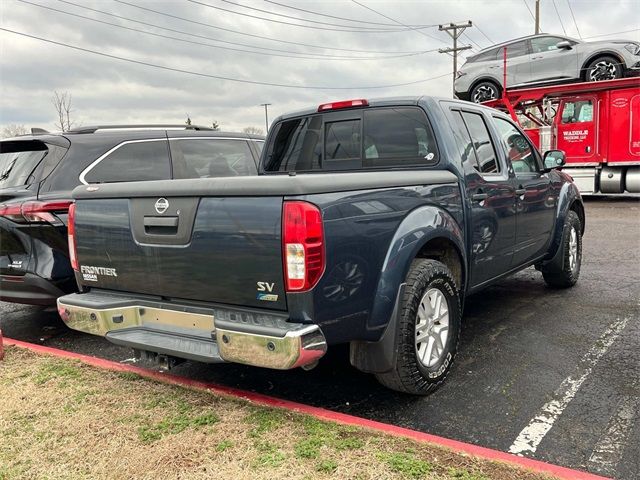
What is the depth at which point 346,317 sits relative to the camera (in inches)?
111

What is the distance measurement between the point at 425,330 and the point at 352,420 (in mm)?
762

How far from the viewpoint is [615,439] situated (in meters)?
2.88

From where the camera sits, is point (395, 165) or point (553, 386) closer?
point (553, 386)

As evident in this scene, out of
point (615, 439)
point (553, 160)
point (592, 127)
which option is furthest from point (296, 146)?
point (592, 127)

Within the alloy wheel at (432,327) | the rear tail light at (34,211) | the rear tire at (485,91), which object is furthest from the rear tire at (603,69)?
the rear tail light at (34,211)

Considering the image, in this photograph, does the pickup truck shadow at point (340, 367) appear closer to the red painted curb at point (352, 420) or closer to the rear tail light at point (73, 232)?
the red painted curb at point (352, 420)

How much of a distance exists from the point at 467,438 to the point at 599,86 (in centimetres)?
1392

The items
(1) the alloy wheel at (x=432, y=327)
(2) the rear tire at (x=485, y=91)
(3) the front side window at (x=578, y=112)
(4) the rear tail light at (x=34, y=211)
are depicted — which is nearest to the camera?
(1) the alloy wheel at (x=432, y=327)

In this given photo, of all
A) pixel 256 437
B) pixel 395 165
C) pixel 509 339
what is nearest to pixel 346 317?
pixel 256 437

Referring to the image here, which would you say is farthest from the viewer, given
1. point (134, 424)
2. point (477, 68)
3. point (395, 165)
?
point (477, 68)

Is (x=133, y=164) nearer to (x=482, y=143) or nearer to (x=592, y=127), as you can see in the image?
(x=482, y=143)

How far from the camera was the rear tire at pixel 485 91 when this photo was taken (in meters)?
15.6

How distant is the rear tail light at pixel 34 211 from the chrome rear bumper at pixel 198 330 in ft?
3.56

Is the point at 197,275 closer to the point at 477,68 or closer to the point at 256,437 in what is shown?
the point at 256,437
